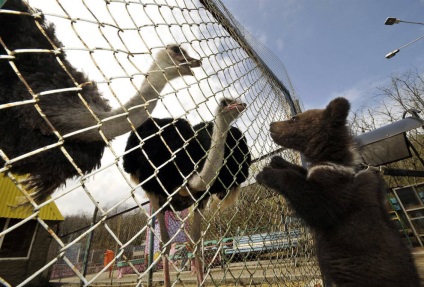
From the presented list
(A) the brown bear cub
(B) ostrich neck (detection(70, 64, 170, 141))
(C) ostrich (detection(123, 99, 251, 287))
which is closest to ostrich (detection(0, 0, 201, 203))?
(B) ostrich neck (detection(70, 64, 170, 141))

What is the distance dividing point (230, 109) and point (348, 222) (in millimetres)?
1471

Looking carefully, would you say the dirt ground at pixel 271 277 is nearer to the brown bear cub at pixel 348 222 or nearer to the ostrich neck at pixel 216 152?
the brown bear cub at pixel 348 222

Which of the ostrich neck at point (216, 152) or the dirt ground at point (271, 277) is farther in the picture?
the ostrich neck at point (216, 152)

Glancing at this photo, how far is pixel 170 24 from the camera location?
1780mm

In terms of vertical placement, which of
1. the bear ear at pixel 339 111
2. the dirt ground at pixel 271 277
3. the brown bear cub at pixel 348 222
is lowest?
the dirt ground at pixel 271 277

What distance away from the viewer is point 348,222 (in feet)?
6.94

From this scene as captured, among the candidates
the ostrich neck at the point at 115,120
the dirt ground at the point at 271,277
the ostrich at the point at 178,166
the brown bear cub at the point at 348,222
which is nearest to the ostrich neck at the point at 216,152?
the ostrich at the point at 178,166

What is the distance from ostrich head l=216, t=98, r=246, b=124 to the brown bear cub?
0.77 meters

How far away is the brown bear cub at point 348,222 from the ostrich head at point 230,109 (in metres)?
0.77

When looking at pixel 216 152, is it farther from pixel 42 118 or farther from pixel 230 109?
pixel 42 118

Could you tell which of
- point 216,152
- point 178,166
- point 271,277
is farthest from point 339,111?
point 271,277

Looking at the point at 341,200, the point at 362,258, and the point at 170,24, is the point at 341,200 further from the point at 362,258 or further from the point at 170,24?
the point at 170,24

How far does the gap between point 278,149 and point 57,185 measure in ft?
8.24

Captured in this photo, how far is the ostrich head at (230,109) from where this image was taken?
9.39 ft
